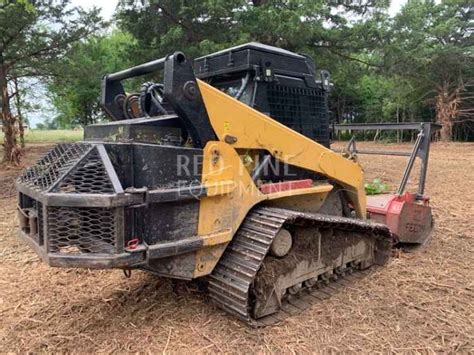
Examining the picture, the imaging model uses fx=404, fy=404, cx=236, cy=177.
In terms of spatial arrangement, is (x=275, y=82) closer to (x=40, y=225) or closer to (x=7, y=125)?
→ (x=40, y=225)

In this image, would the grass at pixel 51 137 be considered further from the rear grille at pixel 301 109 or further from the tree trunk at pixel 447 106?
the tree trunk at pixel 447 106

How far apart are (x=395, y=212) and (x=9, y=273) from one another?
426 centimetres

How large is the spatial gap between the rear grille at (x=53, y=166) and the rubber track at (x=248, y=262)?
129 cm

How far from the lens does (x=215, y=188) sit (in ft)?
9.32

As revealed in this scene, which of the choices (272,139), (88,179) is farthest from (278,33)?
(88,179)

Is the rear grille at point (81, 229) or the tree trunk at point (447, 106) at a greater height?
the tree trunk at point (447, 106)

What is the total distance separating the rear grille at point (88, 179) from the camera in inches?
94.4

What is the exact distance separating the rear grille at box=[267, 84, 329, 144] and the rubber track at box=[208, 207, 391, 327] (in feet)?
3.09

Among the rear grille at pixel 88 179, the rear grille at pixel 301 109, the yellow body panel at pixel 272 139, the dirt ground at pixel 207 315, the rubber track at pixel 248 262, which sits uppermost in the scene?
the rear grille at pixel 301 109

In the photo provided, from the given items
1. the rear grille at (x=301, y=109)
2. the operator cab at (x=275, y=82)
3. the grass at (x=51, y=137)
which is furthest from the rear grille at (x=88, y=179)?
the grass at (x=51, y=137)

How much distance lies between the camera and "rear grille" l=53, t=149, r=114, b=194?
7.87 ft

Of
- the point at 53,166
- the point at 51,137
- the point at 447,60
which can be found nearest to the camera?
the point at 53,166

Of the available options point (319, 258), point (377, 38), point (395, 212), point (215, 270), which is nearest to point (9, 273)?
point (215, 270)

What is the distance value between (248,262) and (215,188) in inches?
23.5
